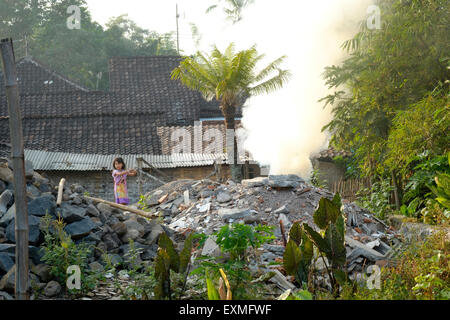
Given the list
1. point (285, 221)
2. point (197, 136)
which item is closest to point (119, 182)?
point (285, 221)

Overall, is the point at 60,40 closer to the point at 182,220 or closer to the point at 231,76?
the point at 231,76

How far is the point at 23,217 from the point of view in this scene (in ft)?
13.5

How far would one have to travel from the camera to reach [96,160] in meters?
18.5

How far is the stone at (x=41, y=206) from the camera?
6504 mm

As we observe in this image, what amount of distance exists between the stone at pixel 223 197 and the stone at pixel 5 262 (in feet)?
17.7

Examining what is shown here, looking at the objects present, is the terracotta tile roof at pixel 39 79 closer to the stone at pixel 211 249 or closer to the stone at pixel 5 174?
→ the stone at pixel 5 174

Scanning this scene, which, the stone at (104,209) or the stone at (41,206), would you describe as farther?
the stone at (104,209)

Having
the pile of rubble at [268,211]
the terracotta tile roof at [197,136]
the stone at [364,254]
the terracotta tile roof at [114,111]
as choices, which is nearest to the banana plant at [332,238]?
the stone at [364,254]

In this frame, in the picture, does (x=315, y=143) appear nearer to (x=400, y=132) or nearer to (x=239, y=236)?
(x=400, y=132)

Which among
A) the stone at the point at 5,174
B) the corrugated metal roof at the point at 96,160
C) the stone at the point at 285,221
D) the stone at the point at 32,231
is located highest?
the corrugated metal roof at the point at 96,160

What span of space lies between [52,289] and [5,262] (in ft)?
1.95

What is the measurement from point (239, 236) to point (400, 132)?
6.68 metres

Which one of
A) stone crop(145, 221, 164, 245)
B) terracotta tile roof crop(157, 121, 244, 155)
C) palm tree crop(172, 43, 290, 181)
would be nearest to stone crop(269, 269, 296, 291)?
stone crop(145, 221, 164, 245)

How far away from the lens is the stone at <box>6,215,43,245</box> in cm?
597
